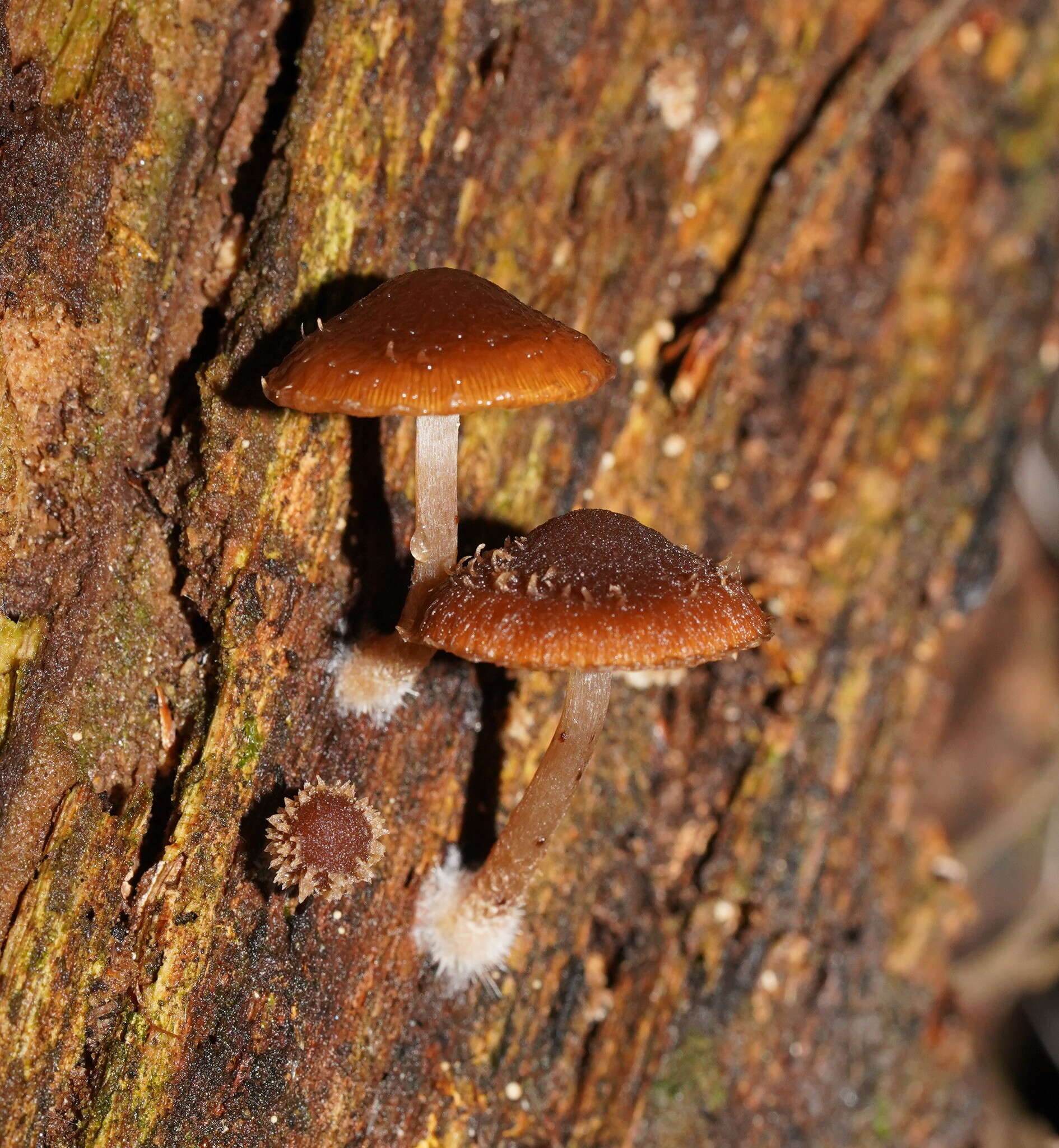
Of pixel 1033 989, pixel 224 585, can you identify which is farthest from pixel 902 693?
pixel 1033 989

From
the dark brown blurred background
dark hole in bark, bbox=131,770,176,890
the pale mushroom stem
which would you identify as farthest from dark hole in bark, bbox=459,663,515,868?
the dark brown blurred background

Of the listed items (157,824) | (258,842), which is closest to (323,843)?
(258,842)

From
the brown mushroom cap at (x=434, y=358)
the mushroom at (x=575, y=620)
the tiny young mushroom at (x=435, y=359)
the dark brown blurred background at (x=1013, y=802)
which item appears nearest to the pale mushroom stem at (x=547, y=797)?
the mushroom at (x=575, y=620)

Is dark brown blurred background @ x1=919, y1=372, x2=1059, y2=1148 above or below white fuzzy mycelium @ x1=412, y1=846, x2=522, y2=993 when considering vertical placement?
below

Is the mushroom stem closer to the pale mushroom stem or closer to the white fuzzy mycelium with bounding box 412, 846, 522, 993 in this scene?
the pale mushroom stem

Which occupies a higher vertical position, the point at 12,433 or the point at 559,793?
the point at 12,433

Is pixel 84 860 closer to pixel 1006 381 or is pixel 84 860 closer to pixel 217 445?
pixel 217 445

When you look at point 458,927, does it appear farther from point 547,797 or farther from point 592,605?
point 592,605
